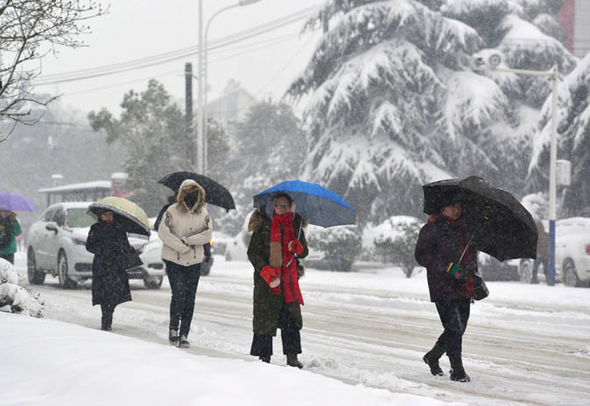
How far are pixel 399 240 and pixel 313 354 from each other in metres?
13.4

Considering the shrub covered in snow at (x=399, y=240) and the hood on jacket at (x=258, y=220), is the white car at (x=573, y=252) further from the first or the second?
the hood on jacket at (x=258, y=220)

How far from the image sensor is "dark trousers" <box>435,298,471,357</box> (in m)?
7.38

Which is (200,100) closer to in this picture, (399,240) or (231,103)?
(399,240)

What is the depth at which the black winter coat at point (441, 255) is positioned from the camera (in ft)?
24.0

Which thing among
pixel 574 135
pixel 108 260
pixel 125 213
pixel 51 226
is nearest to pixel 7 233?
pixel 51 226

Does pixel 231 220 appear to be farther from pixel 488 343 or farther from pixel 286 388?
pixel 286 388

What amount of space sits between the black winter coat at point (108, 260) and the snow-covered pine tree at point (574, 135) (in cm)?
1715

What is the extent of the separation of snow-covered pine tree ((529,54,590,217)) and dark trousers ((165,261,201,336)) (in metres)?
17.7

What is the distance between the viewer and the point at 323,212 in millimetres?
7965

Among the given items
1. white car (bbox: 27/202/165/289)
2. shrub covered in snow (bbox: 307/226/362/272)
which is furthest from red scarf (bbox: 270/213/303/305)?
shrub covered in snow (bbox: 307/226/362/272)

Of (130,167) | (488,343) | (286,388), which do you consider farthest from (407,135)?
(286,388)

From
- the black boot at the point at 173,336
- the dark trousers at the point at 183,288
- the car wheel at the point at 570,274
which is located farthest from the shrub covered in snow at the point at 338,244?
the dark trousers at the point at 183,288

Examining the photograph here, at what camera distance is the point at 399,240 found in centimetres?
2188

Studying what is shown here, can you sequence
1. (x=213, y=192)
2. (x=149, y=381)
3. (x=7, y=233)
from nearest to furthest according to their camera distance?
(x=149, y=381) → (x=213, y=192) → (x=7, y=233)
